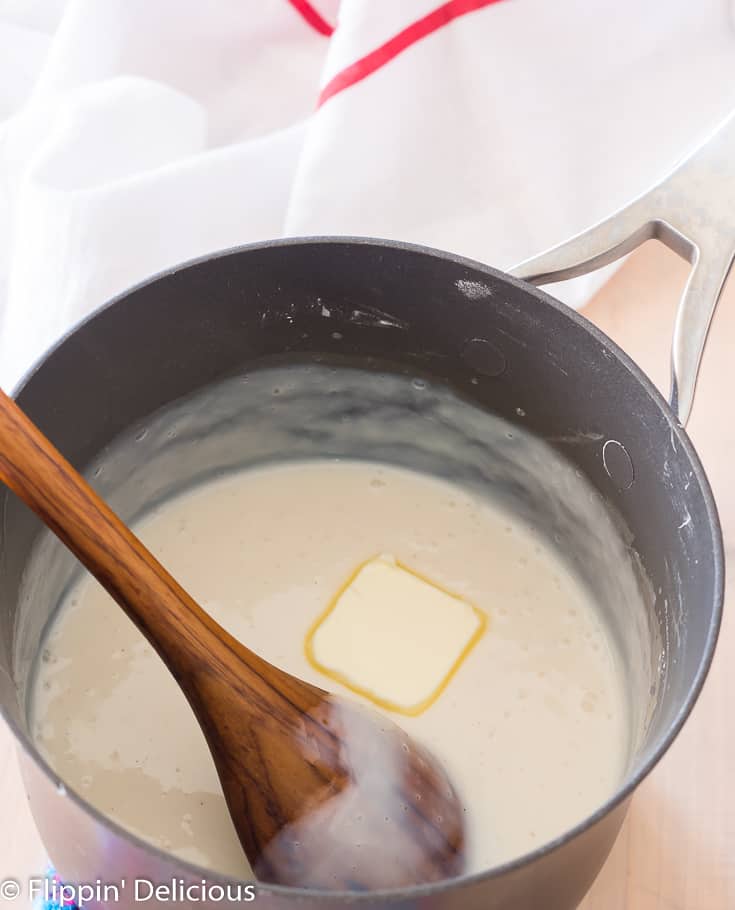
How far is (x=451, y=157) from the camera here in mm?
1161

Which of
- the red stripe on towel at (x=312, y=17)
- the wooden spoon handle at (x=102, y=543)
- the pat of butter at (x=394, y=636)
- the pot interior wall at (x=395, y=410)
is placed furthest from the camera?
the red stripe on towel at (x=312, y=17)

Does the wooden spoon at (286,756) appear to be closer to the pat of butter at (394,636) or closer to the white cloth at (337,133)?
the pat of butter at (394,636)

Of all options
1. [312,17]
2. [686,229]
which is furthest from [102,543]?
[312,17]

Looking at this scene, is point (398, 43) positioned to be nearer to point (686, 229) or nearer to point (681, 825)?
point (686, 229)

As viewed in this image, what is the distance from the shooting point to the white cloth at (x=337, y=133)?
1093mm

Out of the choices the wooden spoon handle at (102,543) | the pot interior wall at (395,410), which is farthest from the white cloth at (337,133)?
the wooden spoon handle at (102,543)

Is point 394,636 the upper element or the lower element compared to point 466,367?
lower

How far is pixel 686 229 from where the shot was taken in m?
0.84

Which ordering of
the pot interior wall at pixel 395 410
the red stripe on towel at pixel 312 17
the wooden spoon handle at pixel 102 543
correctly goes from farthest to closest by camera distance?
1. the red stripe on towel at pixel 312 17
2. the pot interior wall at pixel 395 410
3. the wooden spoon handle at pixel 102 543

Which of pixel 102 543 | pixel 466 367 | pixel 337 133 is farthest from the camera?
pixel 337 133

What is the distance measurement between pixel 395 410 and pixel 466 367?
0.11 m

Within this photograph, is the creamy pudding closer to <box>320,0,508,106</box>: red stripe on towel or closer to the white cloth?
the white cloth

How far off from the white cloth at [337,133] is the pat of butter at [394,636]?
36cm

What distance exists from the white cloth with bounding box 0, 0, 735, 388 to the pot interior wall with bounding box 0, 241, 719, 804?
200 mm
